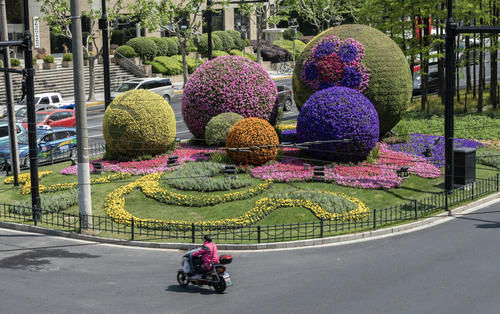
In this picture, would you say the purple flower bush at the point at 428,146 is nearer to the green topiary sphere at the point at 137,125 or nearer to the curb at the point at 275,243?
the curb at the point at 275,243

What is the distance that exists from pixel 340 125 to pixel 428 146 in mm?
5951

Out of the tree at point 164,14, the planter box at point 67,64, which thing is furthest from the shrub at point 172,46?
the planter box at point 67,64

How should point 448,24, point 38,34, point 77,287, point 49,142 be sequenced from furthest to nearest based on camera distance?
point 38,34
point 49,142
point 448,24
point 77,287

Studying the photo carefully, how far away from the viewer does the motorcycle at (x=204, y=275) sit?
55.0ft

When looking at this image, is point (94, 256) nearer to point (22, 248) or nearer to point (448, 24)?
point (22, 248)

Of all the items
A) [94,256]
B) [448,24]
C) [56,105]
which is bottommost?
[94,256]

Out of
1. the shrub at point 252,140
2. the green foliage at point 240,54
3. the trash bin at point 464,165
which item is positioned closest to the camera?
the trash bin at point 464,165

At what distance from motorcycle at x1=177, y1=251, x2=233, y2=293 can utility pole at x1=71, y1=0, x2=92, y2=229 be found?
6.71 m

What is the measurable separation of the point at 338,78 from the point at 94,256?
13715 millimetres

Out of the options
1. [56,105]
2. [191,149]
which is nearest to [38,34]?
[56,105]

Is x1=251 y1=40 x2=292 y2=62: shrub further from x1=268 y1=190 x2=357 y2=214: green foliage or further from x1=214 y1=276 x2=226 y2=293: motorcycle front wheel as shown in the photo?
x1=214 y1=276 x2=226 y2=293: motorcycle front wheel

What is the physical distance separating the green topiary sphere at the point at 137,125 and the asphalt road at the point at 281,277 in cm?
713

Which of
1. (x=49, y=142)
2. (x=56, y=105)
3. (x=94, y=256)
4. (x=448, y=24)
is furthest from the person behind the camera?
(x=56, y=105)

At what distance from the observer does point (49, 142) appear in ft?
111
